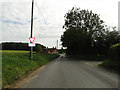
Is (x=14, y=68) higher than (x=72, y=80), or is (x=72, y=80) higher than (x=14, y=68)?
(x=14, y=68)

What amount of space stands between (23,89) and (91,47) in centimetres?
3279

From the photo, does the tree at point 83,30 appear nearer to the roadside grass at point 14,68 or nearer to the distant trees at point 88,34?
the distant trees at point 88,34

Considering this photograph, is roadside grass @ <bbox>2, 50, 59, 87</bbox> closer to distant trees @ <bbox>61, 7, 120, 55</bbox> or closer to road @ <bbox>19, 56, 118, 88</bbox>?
road @ <bbox>19, 56, 118, 88</bbox>

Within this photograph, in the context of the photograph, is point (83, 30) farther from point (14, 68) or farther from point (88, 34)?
point (14, 68)

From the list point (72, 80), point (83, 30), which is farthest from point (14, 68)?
point (83, 30)

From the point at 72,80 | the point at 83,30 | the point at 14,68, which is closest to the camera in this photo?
the point at 72,80

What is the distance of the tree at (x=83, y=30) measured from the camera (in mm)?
30219

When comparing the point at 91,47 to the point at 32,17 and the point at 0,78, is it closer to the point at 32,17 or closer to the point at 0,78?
the point at 32,17

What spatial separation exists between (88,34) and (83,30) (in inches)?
82.1

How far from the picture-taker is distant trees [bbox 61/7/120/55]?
2936cm

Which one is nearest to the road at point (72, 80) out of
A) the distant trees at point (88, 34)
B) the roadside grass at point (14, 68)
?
the roadside grass at point (14, 68)

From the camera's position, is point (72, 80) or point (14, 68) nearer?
point (72, 80)

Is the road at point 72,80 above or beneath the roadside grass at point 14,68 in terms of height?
beneath

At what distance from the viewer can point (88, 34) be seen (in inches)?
1280
